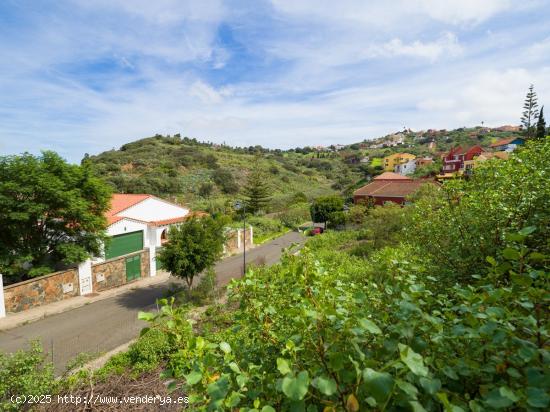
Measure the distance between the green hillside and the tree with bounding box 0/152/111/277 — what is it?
20.9 metres

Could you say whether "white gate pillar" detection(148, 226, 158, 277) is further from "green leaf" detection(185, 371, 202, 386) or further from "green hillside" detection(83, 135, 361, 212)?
"green leaf" detection(185, 371, 202, 386)

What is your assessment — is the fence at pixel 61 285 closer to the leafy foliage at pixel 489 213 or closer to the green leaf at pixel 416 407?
the leafy foliage at pixel 489 213

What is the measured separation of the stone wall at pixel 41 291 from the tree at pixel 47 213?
0.58 m

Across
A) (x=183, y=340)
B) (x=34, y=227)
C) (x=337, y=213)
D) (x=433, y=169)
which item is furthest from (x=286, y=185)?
(x=183, y=340)

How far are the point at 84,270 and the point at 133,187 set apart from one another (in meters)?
27.9

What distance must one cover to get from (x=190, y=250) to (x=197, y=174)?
4178cm

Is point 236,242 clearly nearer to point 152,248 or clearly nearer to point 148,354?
point 152,248

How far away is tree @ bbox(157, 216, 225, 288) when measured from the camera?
13188 mm

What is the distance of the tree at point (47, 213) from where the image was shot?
13094 mm

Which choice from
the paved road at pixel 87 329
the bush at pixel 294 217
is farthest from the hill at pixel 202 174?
the paved road at pixel 87 329

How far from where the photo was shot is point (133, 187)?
40.6 metres

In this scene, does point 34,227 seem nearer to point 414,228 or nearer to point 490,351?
point 414,228

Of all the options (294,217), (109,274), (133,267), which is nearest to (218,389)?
(109,274)

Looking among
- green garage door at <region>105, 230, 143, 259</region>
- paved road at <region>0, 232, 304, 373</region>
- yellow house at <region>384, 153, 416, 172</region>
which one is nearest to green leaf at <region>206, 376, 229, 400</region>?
paved road at <region>0, 232, 304, 373</region>
